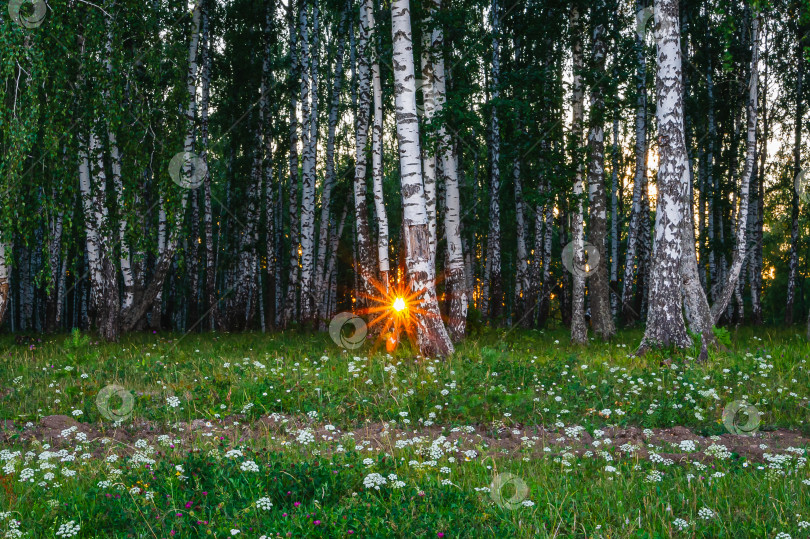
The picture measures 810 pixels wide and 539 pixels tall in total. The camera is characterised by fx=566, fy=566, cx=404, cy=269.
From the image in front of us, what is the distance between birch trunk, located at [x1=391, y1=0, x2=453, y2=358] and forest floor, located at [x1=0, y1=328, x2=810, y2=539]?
732 mm

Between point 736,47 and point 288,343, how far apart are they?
20284mm

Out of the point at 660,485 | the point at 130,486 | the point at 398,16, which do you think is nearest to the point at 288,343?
the point at 398,16

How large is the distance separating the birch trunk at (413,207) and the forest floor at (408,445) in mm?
732

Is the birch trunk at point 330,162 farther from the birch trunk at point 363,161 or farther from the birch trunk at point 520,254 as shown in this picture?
the birch trunk at point 520,254

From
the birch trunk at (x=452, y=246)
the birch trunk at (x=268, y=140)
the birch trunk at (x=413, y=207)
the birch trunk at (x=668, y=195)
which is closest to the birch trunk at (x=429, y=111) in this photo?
the birch trunk at (x=452, y=246)

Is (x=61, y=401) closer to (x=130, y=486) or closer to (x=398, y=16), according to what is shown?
(x=130, y=486)

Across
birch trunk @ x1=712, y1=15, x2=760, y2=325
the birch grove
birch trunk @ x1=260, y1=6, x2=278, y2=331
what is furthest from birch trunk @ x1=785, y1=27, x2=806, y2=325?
birch trunk @ x1=260, y1=6, x2=278, y2=331

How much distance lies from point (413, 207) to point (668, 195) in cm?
452

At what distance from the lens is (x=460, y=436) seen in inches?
228

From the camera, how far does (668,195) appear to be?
1000 centimetres

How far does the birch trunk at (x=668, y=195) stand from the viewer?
9.84m

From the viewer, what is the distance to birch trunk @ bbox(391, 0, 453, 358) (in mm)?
9648

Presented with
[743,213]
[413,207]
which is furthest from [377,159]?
[743,213]

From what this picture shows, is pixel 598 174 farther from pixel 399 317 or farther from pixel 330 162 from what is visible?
pixel 330 162
